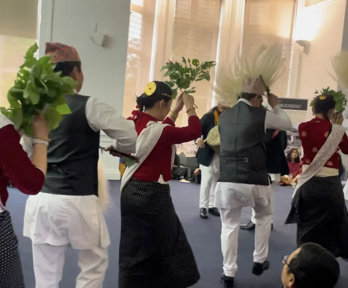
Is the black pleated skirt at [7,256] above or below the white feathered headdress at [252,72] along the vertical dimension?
below

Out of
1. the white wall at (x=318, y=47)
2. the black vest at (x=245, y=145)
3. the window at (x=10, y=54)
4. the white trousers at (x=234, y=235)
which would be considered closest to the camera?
the black vest at (x=245, y=145)

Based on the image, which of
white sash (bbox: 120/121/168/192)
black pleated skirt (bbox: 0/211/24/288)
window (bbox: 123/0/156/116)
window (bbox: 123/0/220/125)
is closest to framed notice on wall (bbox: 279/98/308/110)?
window (bbox: 123/0/220/125)

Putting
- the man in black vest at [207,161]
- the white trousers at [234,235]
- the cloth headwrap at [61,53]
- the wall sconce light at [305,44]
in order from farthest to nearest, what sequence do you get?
the wall sconce light at [305,44], the man in black vest at [207,161], the white trousers at [234,235], the cloth headwrap at [61,53]

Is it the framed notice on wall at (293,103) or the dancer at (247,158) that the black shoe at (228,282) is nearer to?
the dancer at (247,158)

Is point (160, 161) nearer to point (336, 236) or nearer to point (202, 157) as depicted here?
point (336, 236)

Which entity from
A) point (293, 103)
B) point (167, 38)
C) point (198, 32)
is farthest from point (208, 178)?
point (198, 32)

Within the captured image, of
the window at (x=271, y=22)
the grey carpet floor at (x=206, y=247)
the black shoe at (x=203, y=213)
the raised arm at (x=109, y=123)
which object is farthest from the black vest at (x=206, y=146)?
the window at (x=271, y=22)

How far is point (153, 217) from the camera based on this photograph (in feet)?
7.86

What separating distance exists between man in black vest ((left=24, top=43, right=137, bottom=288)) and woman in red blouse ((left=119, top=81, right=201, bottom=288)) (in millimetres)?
422

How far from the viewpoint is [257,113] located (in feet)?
9.14

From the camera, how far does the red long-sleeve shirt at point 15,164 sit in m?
1.27

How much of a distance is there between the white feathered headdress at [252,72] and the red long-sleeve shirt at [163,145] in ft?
2.38

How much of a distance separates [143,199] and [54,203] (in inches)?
23.5

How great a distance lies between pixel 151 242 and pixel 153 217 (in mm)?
148
